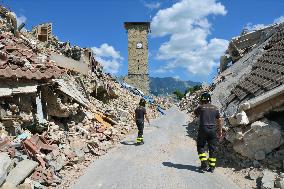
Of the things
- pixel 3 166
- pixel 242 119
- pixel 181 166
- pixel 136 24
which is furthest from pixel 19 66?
pixel 136 24

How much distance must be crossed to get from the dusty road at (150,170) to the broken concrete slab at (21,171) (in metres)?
1.06

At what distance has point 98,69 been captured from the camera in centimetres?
2667

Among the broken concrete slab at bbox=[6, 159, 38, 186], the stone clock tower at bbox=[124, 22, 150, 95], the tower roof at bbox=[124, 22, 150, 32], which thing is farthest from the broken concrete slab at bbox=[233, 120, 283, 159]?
the tower roof at bbox=[124, 22, 150, 32]

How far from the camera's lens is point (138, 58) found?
5916 cm

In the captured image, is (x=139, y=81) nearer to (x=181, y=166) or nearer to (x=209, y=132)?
(x=181, y=166)

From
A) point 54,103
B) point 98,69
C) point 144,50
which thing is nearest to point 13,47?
point 54,103

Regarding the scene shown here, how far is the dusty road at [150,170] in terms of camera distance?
7965 millimetres

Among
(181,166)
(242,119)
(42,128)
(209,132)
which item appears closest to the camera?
(209,132)

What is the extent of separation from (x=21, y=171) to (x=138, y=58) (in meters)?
52.0

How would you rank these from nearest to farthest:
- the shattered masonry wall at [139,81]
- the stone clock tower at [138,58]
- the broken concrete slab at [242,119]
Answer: the broken concrete slab at [242,119], the shattered masonry wall at [139,81], the stone clock tower at [138,58]

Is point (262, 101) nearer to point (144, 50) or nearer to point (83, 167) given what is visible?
point (83, 167)

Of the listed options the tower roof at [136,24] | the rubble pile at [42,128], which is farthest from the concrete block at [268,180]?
the tower roof at [136,24]

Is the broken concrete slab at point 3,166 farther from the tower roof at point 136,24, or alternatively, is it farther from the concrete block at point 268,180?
the tower roof at point 136,24

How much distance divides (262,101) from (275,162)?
4.98ft
